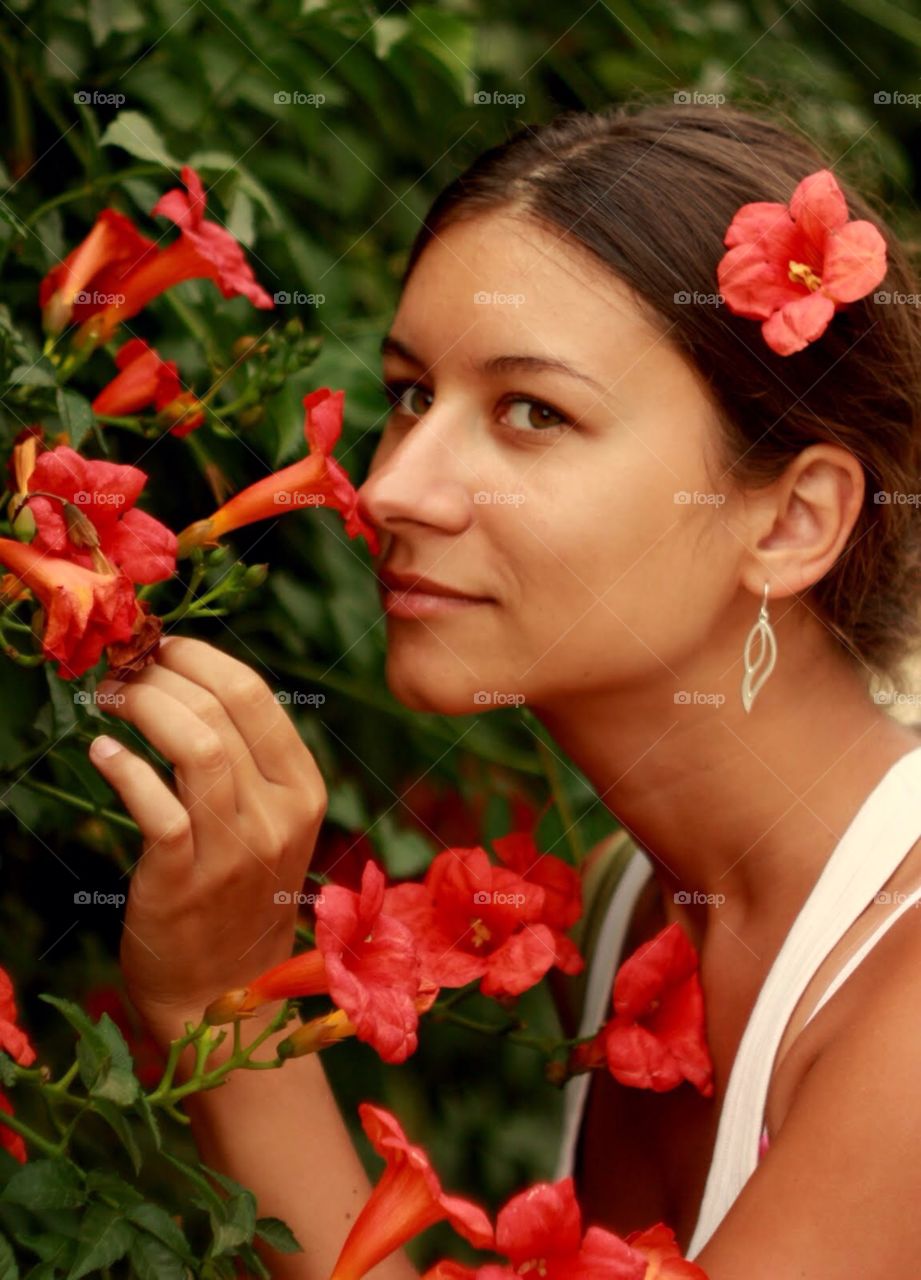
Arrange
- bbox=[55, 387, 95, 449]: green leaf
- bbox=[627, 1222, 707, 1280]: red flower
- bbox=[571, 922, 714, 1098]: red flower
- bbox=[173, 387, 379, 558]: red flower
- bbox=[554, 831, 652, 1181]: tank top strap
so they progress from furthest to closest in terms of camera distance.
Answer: bbox=[554, 831, 652, 1181]: tank top strap → bbox=[571, 922, 714, 1098]: red flower → bbox=[173, 387, 379, 558]: red flower → bbox=[55, 387, 95, 449]: green leaf → bbox=[627, 1222, 707, 1280]: red flower

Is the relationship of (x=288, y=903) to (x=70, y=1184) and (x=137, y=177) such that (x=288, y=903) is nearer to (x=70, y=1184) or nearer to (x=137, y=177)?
(x=70, y=1184)

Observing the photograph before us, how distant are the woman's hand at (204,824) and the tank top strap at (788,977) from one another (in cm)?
59

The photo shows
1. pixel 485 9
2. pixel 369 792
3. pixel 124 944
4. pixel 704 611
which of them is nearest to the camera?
pixel 124 944

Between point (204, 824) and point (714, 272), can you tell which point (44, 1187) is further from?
point (714, 272)

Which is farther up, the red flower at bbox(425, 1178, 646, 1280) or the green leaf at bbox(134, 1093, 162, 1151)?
the green leaf at bbox(134, 1093, 162, 1151)

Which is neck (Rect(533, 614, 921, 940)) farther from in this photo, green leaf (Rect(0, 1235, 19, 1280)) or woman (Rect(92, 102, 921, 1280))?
green leaf (Rect(0, 1235, 19, 1280))

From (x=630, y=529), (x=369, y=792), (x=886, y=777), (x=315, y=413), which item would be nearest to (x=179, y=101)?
(x=315, y=413)

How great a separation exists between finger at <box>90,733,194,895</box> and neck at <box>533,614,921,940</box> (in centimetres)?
62

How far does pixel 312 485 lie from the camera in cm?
178

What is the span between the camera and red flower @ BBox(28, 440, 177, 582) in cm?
146

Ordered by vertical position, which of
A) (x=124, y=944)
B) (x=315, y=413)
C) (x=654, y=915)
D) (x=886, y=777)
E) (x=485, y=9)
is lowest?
(x=654, y=915)

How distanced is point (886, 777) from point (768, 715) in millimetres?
169

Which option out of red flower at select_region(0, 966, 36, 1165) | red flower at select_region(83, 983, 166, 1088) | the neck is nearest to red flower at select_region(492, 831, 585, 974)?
the neck

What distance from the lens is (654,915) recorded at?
241 centimetres
